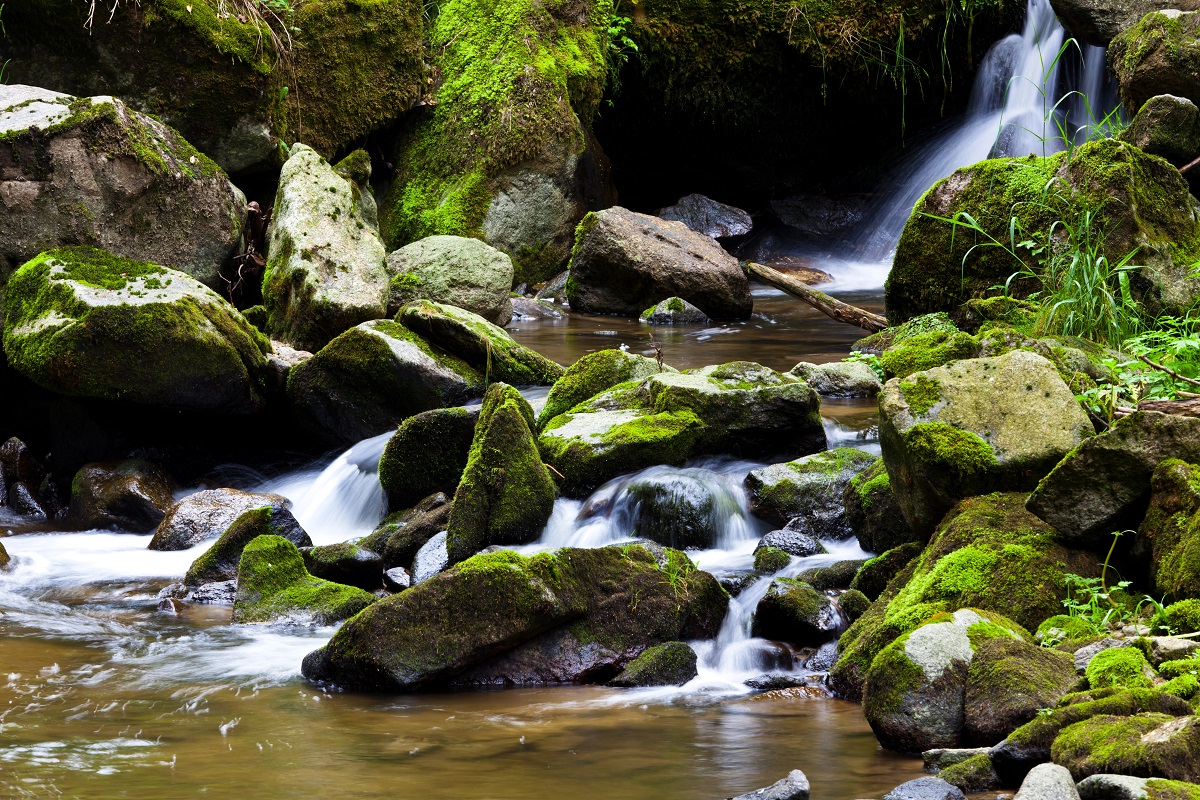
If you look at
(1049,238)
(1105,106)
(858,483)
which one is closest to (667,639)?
(858,483)

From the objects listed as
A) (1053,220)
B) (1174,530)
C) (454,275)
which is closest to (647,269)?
(454,275)

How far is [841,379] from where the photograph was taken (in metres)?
7.50

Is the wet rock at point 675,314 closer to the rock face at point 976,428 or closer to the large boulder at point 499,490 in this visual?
the large boulder at point 499,490

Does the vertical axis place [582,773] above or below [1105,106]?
below

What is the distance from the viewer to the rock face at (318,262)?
26.5 ft

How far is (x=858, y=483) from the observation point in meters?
5.23

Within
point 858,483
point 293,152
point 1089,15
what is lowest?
point 858,483

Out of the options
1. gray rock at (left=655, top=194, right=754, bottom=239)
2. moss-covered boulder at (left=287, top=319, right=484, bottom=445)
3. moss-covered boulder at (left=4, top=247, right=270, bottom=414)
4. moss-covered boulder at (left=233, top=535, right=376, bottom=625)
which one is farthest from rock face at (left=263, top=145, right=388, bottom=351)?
gray rock at (left=655, top=194, right=754, bottom=239)

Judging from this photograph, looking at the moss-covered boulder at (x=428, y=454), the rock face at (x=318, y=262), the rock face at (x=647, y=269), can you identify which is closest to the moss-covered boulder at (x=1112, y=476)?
the moss-covered boulder at (x=428, y=454)

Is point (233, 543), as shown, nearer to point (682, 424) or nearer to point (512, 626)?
point (512, 626)

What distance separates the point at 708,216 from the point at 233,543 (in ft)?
34.3

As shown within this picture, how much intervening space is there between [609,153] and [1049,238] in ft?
29.6

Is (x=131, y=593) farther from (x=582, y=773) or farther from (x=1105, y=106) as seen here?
(x=1105, y=106)

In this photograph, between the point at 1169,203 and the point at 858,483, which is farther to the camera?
the point at 1169,203
